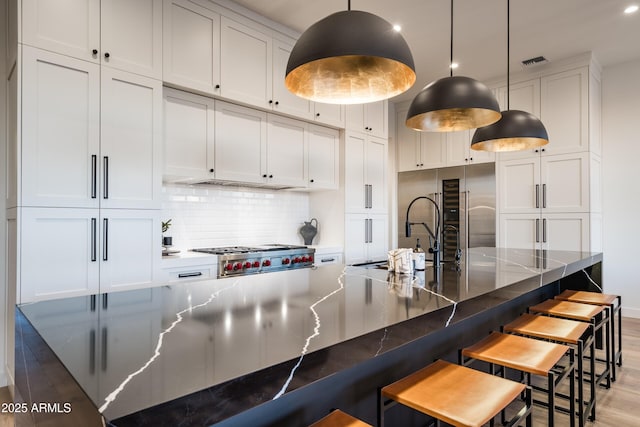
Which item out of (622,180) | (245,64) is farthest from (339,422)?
(622,180)

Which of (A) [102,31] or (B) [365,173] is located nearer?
(A) [102,31]

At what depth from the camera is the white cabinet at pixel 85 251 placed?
2.21m

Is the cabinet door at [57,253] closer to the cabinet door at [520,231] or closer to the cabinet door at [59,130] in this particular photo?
the cabinet door at [59,130]

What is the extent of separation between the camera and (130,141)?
2.61m

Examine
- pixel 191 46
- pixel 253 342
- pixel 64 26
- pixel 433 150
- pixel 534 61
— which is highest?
pixel 534 61

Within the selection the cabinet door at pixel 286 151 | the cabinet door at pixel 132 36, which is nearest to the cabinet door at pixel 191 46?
the cabinet door at pixel 132 36

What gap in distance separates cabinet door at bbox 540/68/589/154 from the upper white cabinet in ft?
13.8

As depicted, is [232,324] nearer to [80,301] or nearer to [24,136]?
[80,301]

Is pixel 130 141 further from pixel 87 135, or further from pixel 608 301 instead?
pixel 608 301

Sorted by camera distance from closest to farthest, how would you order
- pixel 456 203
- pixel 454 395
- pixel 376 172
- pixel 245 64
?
pixel 454 395 → pixel 245 64 → pixel 376 172 → pixel 456 203

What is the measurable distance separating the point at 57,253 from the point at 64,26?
141cm

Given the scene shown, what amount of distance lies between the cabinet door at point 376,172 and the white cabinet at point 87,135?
8.09 ft

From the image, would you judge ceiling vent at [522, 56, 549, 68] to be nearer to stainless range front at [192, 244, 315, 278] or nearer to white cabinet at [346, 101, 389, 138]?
white cabinet at [346, 101, 389, 138]

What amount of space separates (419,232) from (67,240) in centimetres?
438
